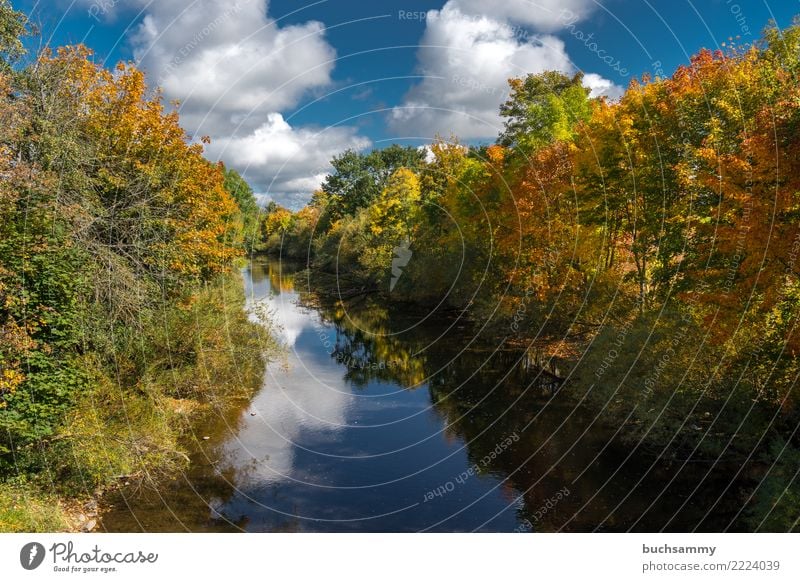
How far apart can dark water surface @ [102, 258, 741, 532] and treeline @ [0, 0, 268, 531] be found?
2.04 meters

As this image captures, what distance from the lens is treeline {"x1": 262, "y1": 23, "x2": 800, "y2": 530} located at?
53.0ft

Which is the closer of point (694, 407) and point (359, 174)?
point (694, 407)

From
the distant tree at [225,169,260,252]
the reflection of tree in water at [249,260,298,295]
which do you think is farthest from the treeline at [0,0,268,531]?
the distant tree at [225,169,260,252]

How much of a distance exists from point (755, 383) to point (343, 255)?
207 ft

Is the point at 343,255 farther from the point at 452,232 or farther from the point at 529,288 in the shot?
the point at 529,288

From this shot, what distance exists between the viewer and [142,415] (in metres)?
18.9

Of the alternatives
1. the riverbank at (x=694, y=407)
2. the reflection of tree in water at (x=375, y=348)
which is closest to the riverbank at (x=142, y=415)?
the reflection of tree in water at (x=375, y=348)

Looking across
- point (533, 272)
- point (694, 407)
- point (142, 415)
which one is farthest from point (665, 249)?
point (142, 415)

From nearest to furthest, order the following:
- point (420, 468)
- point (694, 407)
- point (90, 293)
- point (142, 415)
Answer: point (90, 293)
point (694, 407)
point (142, 415)
point (420, 468)

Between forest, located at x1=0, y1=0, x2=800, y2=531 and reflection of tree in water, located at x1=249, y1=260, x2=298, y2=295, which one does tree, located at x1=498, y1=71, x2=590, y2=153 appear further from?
reflection of tree in water, located at x1=249, y1=260, x2=298, y2=295

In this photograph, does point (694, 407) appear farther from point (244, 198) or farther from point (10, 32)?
point (244, 198)

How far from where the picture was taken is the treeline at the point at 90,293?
14.4 meters

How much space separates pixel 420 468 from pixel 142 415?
33.5 ft

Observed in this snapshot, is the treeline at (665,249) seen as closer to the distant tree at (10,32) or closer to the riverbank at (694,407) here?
the riverbank at (694,407)
